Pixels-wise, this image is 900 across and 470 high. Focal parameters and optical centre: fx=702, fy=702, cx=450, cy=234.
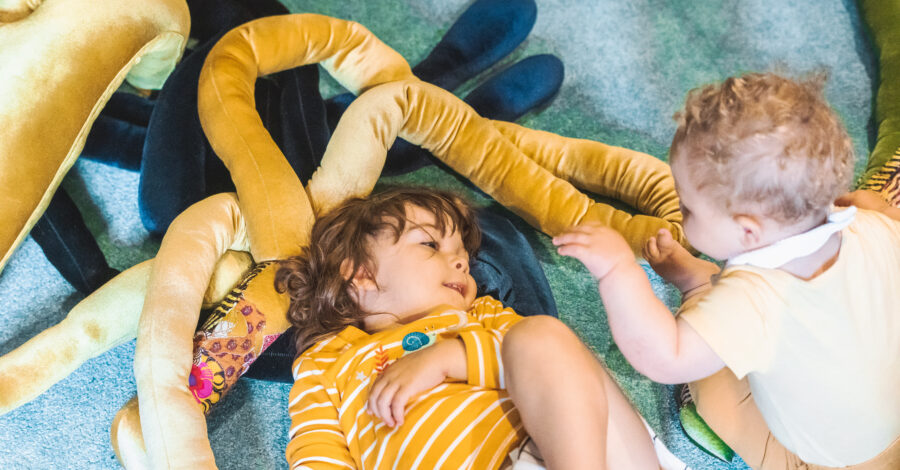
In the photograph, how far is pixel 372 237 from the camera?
3.14ft

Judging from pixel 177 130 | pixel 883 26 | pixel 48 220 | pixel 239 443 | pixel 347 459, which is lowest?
pixel 239 443

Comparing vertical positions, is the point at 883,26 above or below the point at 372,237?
above

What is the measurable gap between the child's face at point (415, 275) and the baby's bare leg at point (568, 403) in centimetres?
20

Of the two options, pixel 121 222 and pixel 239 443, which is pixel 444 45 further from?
pixel 239 443

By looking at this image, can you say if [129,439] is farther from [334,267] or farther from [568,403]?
[568,403]

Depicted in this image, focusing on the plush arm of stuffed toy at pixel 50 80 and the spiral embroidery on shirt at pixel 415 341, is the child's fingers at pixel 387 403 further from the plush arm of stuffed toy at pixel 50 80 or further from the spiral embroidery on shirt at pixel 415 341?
the plush arm of stuffed toy at pixel 50 80

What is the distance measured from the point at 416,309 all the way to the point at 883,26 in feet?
3.60

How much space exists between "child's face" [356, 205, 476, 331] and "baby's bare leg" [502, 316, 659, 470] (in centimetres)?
20

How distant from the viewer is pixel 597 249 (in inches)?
28.1

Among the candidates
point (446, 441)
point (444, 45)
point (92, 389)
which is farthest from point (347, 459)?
point (444, 45)

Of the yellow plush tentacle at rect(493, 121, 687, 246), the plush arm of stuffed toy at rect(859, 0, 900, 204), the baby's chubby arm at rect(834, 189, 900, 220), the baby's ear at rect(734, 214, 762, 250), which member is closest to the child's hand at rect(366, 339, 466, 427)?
the baby's ear at rect(734, 214, 762, 250)

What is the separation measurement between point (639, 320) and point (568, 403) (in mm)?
108

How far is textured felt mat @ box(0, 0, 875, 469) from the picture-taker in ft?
3.26

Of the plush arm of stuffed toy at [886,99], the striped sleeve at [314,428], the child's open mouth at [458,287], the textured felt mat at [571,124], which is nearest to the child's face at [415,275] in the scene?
the child's open mouth at [458,287]
